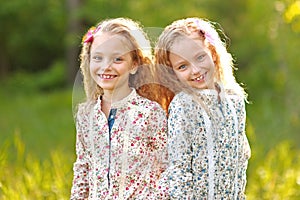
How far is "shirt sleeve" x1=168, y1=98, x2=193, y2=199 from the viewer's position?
331cm

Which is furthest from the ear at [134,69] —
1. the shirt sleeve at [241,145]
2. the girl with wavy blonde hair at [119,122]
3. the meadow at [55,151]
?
the meadow at [55,151]

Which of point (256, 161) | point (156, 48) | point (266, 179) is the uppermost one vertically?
point (256, 161)

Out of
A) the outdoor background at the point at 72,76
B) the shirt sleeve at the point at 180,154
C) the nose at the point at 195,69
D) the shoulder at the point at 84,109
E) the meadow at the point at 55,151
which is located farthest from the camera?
the outdoor background at the point at 72,76

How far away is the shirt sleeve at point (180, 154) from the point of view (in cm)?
331

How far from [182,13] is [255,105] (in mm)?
2104

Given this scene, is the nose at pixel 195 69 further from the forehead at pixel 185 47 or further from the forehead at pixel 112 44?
the forehead at pixel 112 44

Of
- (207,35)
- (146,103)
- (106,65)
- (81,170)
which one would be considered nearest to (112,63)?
(106,65)

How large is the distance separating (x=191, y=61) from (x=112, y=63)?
37 cm

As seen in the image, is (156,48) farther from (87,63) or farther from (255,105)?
(255,105)

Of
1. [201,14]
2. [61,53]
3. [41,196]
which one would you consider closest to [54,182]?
[41,196]

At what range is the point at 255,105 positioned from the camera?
45.5 ft

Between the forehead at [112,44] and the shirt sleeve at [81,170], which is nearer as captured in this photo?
the forehead at [112,44]

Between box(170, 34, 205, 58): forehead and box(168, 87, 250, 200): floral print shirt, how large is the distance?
18cm

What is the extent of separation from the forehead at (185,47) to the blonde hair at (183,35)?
0.05ft
